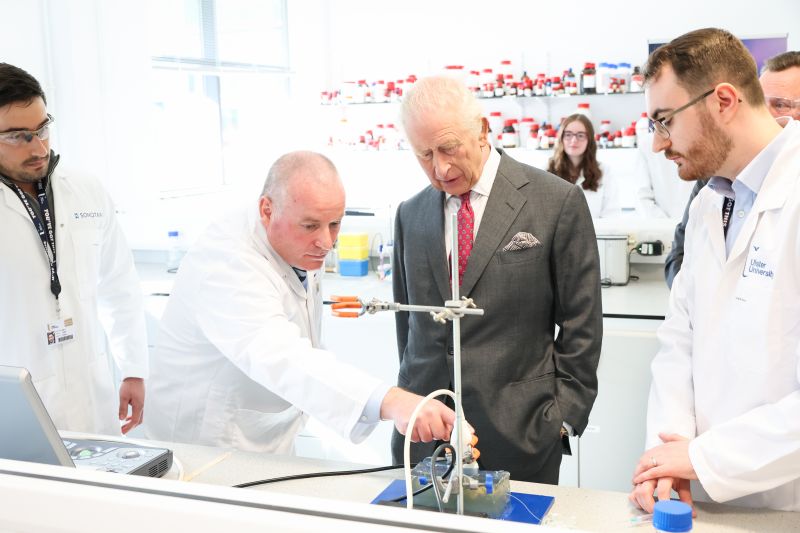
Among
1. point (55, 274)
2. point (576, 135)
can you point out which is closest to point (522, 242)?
point (55, 274)

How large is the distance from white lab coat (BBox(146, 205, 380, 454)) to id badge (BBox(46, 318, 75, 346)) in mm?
452

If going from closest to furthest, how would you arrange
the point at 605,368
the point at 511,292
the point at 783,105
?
the point at 511,292
the point at 783,105
the point at 605,368

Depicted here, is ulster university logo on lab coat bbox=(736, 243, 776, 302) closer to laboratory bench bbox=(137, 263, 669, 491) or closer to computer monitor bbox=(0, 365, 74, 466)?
computer monitor bbox=(0, 365, 74, 466)

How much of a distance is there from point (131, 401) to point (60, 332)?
1.15 ft

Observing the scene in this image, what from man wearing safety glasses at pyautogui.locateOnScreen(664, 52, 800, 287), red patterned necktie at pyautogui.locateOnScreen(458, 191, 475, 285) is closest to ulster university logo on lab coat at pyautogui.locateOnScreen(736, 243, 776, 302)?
red patterned necktie at pyautogui.locateOnScreen(458, 191, 475, 285)

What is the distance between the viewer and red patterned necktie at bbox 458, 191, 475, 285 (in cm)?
175

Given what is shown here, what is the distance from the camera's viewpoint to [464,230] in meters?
1.77

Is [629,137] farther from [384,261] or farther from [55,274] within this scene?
[55,274]

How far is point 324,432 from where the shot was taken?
3234 mm

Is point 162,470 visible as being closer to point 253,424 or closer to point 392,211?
point 253,424

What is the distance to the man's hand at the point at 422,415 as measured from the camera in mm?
1265

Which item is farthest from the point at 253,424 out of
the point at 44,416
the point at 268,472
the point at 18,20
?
the point at 18,20

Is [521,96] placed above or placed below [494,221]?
above

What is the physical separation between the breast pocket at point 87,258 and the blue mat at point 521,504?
50.0 inches
